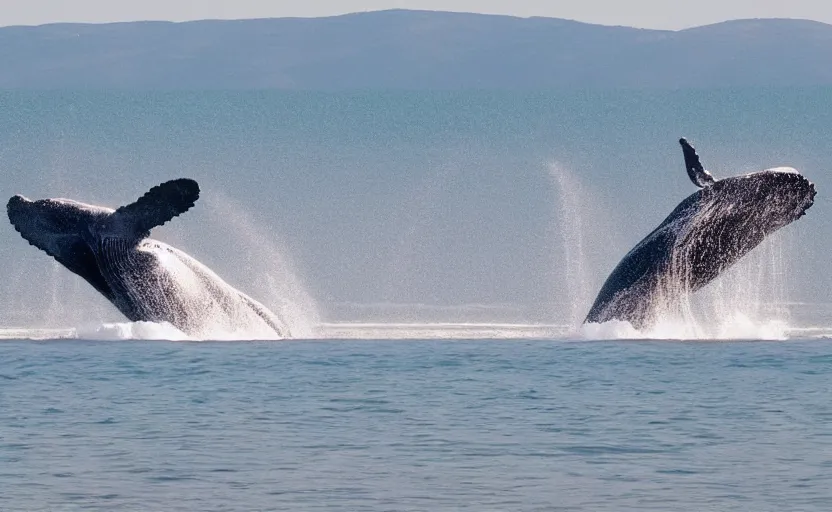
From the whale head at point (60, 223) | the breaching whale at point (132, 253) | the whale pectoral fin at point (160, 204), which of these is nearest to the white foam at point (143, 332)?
the breaching whale at point (132, 253)

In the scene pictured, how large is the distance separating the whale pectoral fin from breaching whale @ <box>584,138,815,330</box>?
275 inches

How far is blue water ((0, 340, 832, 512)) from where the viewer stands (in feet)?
52.5

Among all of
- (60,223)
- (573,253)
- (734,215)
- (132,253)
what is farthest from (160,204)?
(573,253)

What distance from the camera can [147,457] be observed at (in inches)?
699

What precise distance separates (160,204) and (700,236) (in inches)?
325

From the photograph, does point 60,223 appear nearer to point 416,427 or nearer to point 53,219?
point 53,219

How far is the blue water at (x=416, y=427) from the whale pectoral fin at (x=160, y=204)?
6.29ft

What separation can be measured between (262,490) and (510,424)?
432 centimetres

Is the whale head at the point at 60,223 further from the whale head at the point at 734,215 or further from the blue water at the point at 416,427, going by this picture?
the whale head at the point at 734,215

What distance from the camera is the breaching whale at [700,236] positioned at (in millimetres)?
26500

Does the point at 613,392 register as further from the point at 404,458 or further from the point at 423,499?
the point at 423,499

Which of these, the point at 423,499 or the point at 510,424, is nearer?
the point at 423,499

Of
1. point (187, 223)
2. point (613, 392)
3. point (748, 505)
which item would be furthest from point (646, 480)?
point (187, 223)

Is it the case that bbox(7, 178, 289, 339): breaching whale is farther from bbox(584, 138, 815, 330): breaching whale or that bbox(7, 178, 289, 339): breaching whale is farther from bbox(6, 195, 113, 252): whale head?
bbox(584, 138, 815, 330): breaching whale
